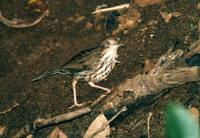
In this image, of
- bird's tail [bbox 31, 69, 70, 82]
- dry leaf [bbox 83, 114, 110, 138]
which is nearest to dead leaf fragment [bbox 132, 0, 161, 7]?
bird's tail [bbox 31, 69, 70, 82]

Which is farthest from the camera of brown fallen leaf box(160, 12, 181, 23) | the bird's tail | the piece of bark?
brown fallen leaf box(160, 12, 181, 23)

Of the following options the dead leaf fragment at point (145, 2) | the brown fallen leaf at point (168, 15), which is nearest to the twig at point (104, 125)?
the brown fallen leaf at point (168, 15)

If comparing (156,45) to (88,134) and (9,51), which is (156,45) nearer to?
(88,134)

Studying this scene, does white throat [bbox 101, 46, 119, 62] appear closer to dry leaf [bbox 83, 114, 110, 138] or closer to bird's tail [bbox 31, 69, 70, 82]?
bird's tail [bbox 31, 69, 70, 82]

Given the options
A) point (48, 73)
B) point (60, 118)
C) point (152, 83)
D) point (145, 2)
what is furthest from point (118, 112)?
point (145, 2)

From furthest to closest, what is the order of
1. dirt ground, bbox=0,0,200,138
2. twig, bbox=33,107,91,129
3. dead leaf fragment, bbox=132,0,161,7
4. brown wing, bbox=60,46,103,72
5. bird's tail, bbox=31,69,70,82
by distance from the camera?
dead leaf fragment, bbox=132,0,161,7, bird's tail, bbox=31,69,70,82, brown wing, bbox=60,46,103,72, twig, bbox=33,107,91,129, dirt ground, bbox=0,0,200,138

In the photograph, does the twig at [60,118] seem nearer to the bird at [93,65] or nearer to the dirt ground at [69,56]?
the dirt ground at [69,56]
